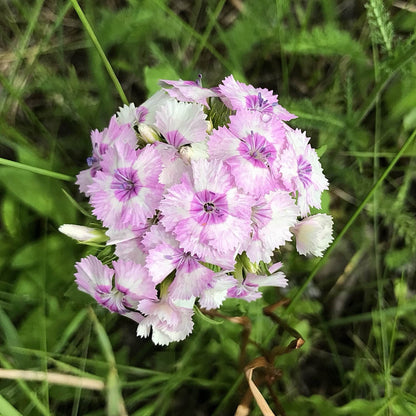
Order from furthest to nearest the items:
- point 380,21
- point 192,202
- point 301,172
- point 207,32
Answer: point 207,32 → point 380,21 → point 301,172 → point 192,202

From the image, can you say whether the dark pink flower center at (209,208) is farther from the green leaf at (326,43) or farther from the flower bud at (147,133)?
the green leaf at (326,43)

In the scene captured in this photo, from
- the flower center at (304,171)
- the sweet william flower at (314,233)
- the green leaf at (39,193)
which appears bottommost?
the green leaf at (39,193)

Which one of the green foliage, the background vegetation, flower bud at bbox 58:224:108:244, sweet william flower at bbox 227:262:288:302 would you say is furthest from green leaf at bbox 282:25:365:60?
flower bud at bbox 58:224:108:244

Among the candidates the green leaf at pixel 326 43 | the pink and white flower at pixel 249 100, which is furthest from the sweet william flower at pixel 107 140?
the green leaf at pixel 326 43

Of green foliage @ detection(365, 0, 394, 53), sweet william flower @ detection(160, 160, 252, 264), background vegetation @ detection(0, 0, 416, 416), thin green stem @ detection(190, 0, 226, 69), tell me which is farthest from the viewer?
thin green stem @ detection(190, 0, 226, 69)

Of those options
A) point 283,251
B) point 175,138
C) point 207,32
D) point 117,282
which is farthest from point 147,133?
point 207,32

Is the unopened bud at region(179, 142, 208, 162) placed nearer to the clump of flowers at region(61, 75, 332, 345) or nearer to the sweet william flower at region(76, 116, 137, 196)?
the clump of flowers at region(61, 75, 332, 345)

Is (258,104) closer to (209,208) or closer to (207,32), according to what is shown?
(209,208)
